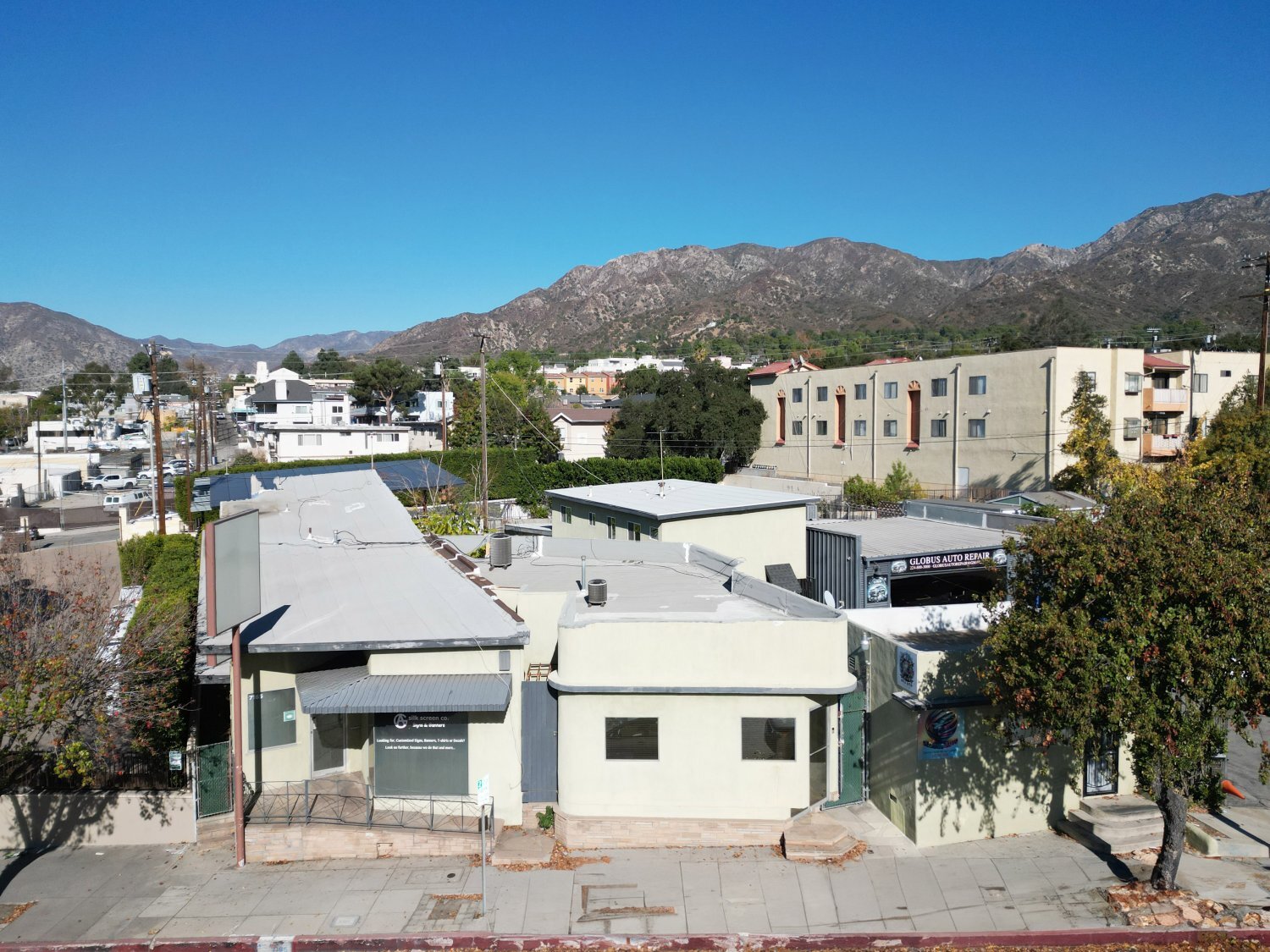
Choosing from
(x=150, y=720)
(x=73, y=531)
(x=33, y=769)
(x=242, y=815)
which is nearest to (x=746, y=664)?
(x=242, y=815)

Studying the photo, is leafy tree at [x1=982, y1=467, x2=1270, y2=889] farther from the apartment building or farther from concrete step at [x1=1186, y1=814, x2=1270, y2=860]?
the apartment building

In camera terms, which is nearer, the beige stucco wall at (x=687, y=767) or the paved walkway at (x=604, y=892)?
the paved walkway at (x=604, y=892)

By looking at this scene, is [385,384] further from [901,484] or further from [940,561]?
[940,561]

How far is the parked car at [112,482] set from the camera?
7224 cm

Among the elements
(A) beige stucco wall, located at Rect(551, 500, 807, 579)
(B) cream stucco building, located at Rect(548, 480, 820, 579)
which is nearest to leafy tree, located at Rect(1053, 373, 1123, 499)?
(A) beige stucco wall, located at Rect(551, 500, 807, 579)

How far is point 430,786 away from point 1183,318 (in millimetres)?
160612

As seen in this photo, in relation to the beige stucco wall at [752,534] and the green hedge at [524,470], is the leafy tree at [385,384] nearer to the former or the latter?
the green hedge at [524,470]

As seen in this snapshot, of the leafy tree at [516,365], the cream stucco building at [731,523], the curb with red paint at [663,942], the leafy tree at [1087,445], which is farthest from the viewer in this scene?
the leafy tree at [516,365]

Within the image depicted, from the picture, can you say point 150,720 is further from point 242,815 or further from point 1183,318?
point 1183,318

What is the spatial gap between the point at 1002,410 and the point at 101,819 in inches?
1923

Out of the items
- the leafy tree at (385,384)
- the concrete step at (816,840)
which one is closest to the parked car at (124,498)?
the leafy tree at (385,384)

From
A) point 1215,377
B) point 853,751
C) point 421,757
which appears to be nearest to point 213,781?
point 421,757

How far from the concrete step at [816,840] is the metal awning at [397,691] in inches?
195

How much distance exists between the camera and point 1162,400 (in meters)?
49.9
